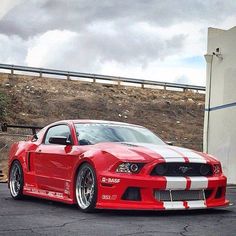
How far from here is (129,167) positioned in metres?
7.87

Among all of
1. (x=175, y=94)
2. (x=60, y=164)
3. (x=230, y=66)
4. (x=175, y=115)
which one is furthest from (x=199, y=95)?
(x=60, y=164)

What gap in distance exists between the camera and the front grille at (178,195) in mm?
7859

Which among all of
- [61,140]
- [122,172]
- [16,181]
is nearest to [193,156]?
[122,172]

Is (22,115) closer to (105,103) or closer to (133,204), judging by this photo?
(105,103)

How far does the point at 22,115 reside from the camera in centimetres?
3672

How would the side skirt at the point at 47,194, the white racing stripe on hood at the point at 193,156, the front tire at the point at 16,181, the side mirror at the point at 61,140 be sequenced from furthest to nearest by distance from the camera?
the front tire at the point at 16,181
the side mirror at the point at 61,140
the side skirt at the point at 47,194
the white racing stripe on hood at the point at 193,156

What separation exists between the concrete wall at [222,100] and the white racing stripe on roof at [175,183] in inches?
412

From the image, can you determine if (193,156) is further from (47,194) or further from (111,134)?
(47,194)

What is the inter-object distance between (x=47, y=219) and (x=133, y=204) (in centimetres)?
116

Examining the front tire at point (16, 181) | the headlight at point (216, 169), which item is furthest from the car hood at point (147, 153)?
the front tire at point (16, 181)

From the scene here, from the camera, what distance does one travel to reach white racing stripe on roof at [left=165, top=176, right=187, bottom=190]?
7809mm

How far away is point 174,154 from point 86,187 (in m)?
1.30

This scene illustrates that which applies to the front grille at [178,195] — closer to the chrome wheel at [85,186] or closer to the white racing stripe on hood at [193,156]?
the white racing stripe on hood at [193,156]

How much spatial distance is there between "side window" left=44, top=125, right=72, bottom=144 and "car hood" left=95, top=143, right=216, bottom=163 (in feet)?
3.41
